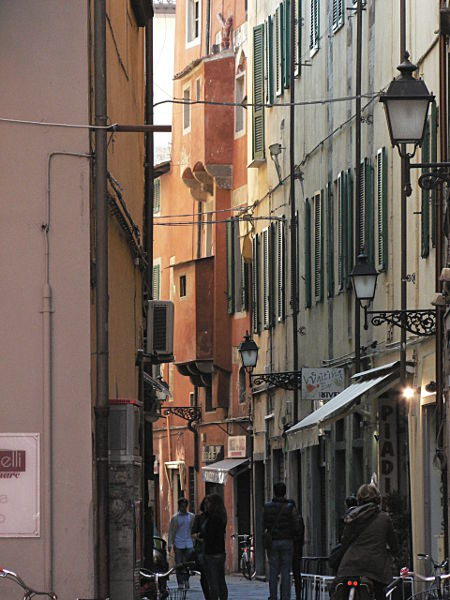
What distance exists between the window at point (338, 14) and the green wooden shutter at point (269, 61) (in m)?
7.19

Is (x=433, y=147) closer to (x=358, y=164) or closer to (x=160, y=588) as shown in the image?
(x=358, y=164)

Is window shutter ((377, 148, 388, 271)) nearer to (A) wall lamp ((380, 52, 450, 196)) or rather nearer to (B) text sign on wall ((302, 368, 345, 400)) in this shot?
(B) text sign on wall ((302, 368, 345, 400))

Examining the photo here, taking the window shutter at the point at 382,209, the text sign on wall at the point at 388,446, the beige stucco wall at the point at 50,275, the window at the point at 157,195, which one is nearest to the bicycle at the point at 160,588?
the beige stucco wall at the point at 50,275

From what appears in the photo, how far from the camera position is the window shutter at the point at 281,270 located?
36.9 meters

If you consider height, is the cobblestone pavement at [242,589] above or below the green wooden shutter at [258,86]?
below

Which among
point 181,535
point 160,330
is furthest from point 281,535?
point 181,535

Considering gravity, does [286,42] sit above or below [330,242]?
above

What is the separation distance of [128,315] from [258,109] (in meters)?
21.5

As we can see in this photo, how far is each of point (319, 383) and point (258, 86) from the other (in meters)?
15.3

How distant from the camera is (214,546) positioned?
23.0m

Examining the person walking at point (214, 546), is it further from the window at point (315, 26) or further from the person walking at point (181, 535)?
the window at point (315, 26)

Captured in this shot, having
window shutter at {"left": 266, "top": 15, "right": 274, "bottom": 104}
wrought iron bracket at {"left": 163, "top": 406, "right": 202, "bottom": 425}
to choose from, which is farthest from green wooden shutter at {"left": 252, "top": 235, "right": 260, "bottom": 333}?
wrought iron bracket at {"left": 163, "top": 406, "right": 202, "bottom": 425}

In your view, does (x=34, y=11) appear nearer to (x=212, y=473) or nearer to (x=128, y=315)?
(x=128, y=315)

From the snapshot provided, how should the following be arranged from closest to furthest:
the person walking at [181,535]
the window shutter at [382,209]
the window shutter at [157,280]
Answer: the window shutter at [382,209] < the person walking at [181,535] < the window shutter at [157,280]
